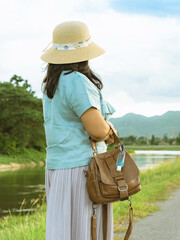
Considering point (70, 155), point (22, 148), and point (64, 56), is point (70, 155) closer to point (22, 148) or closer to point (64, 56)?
point (64, 56)

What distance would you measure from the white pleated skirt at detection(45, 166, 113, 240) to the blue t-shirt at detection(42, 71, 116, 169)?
60 mm

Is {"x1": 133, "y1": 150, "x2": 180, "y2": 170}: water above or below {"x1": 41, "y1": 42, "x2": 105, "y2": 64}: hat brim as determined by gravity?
below

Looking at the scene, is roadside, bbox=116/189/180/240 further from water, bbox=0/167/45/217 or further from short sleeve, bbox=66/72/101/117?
water, bbox=0/167/45/217

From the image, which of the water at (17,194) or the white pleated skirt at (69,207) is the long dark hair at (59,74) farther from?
the water at (17,194)

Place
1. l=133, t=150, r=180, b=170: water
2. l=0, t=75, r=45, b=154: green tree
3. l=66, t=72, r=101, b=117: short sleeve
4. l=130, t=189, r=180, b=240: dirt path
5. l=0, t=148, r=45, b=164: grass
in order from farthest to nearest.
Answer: l=0, t=75, r=45, b=154: green tree
l=0, t=148, r=45, b=164: grass
l=133, t=150, r=180, b=170: water
l=130, t=189, r=180, b=240: dirt path
l=66, t=72, r=101, b=117: short sleeve

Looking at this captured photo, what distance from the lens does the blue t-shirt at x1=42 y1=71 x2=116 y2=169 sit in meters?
2.03

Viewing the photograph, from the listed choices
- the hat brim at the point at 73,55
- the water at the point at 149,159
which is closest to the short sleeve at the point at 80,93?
the hat brim at the point at 73,55

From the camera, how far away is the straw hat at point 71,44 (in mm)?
2146

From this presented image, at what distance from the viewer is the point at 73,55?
6.98ft

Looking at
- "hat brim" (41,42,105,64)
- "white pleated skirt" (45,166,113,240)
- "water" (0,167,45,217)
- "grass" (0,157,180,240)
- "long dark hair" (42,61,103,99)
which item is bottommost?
"water" (0,167,45,217)

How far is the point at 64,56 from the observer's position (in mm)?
2145

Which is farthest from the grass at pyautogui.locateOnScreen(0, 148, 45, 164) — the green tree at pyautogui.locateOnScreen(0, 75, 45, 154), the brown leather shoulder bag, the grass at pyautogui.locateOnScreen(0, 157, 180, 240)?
the brown leather shoulder bag

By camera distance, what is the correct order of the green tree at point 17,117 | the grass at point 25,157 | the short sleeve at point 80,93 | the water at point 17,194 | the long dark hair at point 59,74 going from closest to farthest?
1. the short sleeve at point 80,93
2. the long dark hair at point 59,74
3. the water at point 17,194
4. the grass at point 25,157
5. the green tree at point 17,117

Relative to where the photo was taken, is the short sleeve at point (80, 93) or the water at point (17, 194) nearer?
the short sleeve at point (80, 93)
